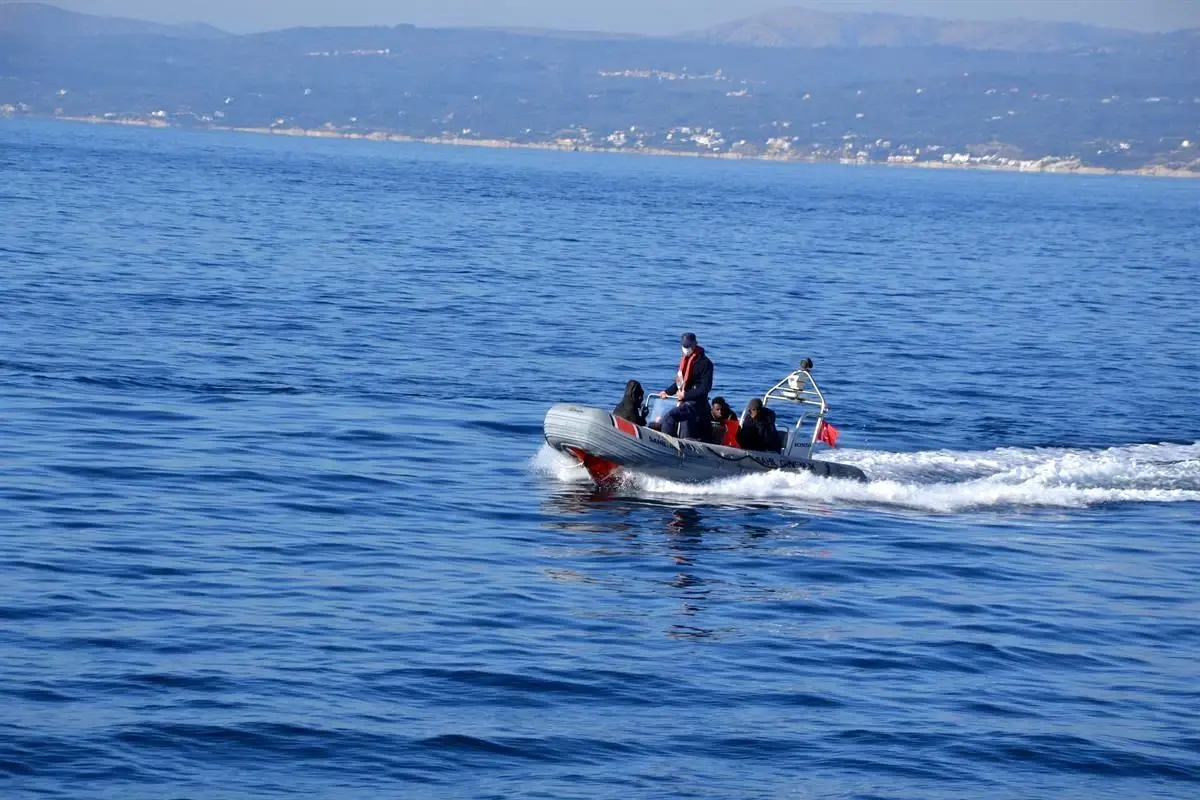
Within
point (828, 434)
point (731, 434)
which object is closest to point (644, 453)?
point (731, 434)

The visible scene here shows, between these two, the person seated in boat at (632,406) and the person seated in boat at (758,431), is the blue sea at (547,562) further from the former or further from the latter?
the person seated in boat at (632,406)

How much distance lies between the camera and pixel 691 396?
23812mm

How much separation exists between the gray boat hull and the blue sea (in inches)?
11.2

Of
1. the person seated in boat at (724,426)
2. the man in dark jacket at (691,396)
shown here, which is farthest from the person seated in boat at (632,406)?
the person seated in boat at (724,426)

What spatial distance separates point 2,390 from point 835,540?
46.5 feet

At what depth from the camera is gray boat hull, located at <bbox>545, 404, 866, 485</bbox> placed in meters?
23.3

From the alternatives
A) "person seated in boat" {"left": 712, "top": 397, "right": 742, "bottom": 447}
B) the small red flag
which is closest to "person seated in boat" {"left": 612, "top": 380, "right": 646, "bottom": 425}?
"person seated in boat" {"left": 712, "top": 397, "right": 742, "bottom": 447}

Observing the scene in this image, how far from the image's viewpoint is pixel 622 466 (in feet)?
77.5

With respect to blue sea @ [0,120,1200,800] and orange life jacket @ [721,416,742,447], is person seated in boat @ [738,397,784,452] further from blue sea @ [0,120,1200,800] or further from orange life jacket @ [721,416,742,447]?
blue sea @ [0,120,1200,800]

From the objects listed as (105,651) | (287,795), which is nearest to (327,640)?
(105,651)

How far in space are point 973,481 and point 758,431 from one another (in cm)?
394

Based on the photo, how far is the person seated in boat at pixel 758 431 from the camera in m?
24.0

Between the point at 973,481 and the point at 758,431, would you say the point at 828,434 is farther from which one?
the point at 973,481

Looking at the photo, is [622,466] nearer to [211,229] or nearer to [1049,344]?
[1049,344]
